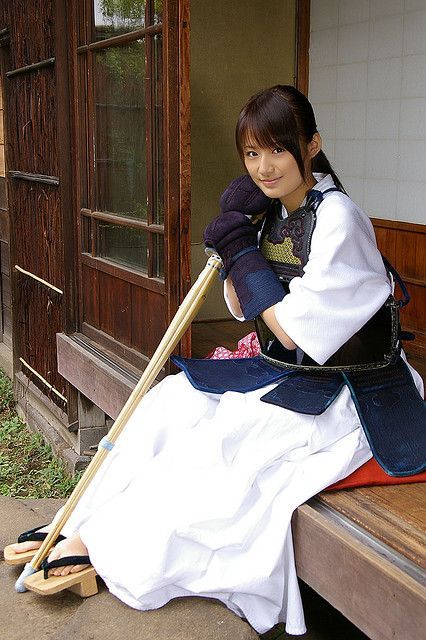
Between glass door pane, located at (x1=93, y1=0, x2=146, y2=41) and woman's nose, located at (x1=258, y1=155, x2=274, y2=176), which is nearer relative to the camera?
woman's nose, located at (x1=258, y1=155, x2=274, y2=176)

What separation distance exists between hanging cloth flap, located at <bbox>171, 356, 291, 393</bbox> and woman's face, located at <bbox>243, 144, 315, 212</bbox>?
1.84ft

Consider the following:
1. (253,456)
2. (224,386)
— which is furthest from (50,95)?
(253,456)

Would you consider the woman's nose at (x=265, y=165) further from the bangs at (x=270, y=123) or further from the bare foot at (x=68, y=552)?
the bare foot at (x=68, y=552)

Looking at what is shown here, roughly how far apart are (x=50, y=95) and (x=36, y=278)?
49.7 inches

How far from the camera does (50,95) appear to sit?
4.82m

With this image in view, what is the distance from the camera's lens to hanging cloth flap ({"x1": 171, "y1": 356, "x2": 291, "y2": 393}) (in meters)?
2.73

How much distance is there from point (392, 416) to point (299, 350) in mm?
354

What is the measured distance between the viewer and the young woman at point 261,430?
95.5 inches

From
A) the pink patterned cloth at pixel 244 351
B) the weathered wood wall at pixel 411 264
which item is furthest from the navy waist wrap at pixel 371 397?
the weathered wood wall at pixel 411 264

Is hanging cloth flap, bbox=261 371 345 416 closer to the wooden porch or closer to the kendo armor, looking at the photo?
the kendo armor

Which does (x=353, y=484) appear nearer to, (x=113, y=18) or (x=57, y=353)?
(x=113, y=18)

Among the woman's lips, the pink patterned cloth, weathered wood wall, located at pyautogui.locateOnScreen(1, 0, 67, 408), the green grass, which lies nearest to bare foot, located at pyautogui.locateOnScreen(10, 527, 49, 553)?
the pink patterned cloth

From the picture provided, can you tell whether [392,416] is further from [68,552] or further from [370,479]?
[68,552]

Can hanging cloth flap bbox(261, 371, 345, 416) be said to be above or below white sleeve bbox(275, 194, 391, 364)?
below
